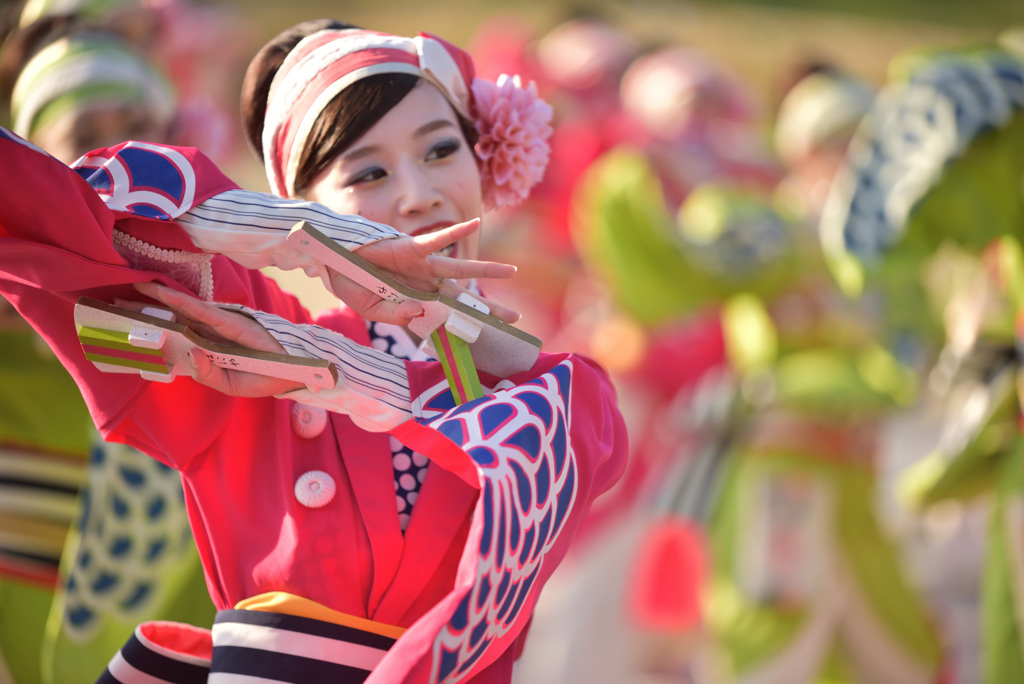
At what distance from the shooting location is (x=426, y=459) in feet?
4.35

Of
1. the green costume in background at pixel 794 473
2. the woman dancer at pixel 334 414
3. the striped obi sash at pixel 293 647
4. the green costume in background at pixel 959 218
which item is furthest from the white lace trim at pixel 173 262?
the green costume in background at pixel 794 473

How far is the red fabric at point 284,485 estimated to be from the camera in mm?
1223

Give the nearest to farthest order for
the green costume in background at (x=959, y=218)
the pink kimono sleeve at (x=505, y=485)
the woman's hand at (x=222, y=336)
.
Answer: the pink kimono sleeve at (x=505, y=485), the woman's hand at (x=222, y=336), the green costume in background at (x=959, y=218)

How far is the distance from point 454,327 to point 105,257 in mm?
353

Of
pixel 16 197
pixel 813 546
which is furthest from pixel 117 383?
pixel 813 546

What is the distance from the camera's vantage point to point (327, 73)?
1393 mm

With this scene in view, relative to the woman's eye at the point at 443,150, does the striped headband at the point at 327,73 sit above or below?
above

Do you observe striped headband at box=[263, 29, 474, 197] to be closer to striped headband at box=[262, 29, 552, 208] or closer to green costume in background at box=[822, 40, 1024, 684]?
striped headband at box=[262, 29, 552, 208]

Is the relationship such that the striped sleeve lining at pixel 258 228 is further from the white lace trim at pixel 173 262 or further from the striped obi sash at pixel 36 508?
the striped obi sash at pixel 36 508

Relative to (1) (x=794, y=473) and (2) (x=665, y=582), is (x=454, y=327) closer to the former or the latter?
(1) (x=794, y=473)

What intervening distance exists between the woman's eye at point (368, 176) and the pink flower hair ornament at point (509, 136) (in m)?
0.16

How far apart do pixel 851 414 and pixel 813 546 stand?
38 centimetres

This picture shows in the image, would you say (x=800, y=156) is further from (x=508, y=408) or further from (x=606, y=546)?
(x=508, y=408)

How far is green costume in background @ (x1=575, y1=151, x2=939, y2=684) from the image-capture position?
3141 millimetres
